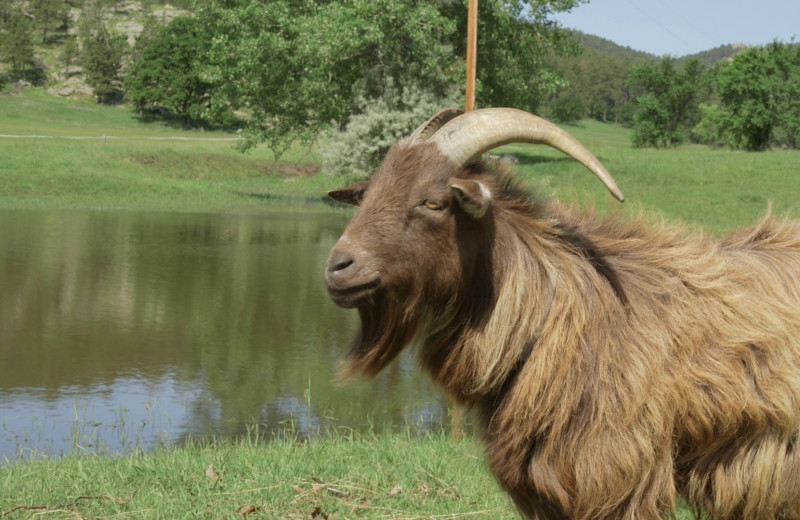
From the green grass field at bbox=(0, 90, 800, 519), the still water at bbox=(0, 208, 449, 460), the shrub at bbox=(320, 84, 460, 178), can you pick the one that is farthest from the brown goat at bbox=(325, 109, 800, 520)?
the shrub at bbox=(320, 84, 460, 178)

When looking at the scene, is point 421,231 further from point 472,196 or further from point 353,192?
point 353,192

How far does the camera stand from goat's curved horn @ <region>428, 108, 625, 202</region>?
3637mm

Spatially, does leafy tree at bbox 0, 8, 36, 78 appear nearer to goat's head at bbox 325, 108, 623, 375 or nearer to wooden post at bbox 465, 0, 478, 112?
wooden post at bbox 465, 0, 478, 112

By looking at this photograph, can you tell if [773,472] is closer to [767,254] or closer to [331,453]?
[767,254]

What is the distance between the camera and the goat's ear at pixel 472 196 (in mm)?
3402

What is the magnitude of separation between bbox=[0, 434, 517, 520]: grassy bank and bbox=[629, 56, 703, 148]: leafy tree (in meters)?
68.2

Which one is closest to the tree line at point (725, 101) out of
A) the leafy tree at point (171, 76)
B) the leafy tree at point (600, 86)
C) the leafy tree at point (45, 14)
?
the leafy tree at point (600, 86)

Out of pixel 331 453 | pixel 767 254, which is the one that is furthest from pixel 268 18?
pixel 767 254

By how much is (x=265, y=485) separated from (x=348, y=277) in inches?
101

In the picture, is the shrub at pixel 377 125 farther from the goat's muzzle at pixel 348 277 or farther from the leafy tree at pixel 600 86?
the leafy tree at pixel 600 86

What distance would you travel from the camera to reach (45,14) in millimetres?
94750

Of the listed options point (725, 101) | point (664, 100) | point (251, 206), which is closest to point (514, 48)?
point (251, 206)

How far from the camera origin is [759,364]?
148 inches

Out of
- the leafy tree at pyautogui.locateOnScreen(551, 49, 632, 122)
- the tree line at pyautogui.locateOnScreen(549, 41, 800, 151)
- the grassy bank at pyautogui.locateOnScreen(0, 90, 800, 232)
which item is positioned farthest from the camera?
the leafy tree at pyautogui.locateOnScreen(551, 49, 632, 122)
